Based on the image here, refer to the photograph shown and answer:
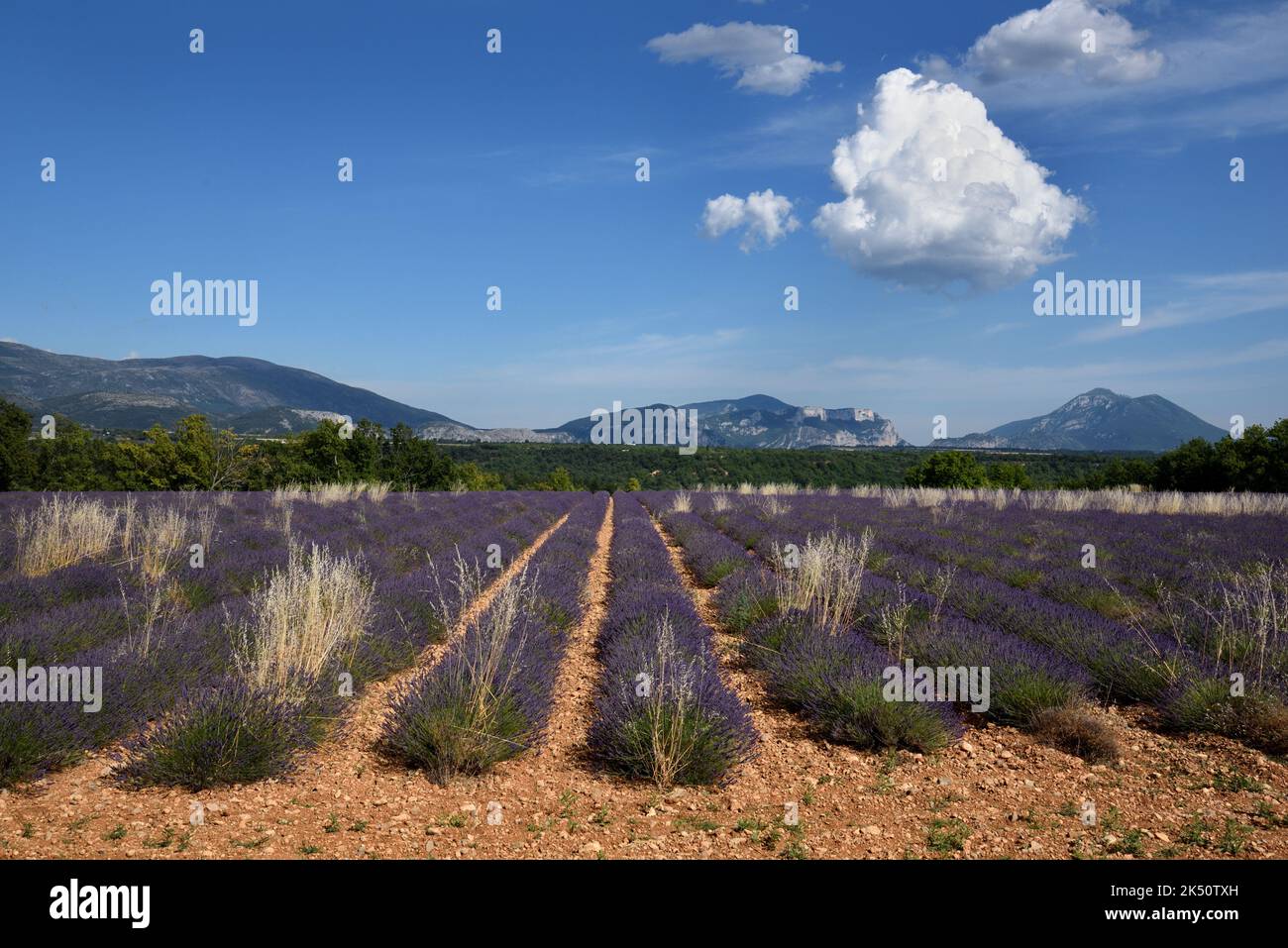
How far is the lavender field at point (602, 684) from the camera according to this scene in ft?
12.4

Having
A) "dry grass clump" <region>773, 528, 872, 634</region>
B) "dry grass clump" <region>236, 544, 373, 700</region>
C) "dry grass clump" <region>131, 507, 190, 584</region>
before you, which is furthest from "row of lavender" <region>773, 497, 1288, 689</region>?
"dry grass clump" <region>131, 507, 190, 584</region>

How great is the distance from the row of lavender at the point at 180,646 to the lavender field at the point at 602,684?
0.07ft

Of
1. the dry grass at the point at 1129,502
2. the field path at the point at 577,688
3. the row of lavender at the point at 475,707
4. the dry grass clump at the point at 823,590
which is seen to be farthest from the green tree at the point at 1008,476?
the row of lavender at the point at 475,707

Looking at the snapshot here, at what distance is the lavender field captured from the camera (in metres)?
3.78

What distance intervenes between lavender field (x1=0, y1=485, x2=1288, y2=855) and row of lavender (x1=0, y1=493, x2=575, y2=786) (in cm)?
2

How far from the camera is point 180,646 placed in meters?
5.22

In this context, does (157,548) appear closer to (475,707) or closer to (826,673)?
(475,707)

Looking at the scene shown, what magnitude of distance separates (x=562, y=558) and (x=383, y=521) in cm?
660

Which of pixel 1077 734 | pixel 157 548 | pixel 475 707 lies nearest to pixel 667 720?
pixel 475 707

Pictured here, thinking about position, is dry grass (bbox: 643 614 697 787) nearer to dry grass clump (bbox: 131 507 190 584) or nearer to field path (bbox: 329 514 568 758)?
field path (bbox: 329 514 568 758)

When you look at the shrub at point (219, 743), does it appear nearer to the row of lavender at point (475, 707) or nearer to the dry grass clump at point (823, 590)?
the row of lavender at point (475, 707)
